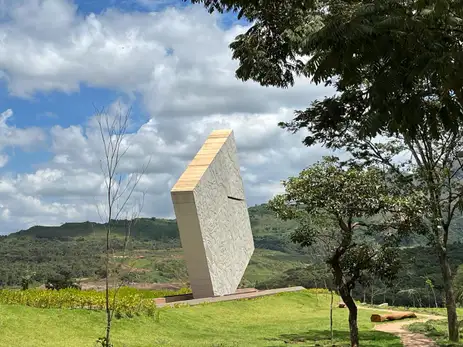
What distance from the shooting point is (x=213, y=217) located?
22.6 meters

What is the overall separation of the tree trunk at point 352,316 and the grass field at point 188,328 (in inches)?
64.4

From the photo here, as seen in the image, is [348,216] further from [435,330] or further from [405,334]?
[435,330]

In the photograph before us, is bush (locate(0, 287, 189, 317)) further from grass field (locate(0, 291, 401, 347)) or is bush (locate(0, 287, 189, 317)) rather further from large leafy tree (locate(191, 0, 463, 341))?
large leafy tree (locate(191, 0, 463, 341))

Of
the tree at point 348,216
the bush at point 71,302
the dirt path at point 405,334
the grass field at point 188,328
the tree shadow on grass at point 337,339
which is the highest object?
the tree at point 348,216

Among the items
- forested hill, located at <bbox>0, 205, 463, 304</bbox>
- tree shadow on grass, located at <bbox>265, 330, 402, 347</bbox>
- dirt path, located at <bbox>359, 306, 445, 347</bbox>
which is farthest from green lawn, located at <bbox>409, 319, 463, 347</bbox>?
forested hill, located at <bbox>0, 205, 463, 304</bbox>

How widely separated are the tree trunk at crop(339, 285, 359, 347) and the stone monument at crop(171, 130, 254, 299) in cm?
772

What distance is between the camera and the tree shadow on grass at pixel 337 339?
15.5 meters

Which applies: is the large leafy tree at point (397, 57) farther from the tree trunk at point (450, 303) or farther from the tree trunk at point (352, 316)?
the tree trunk at point (450, 303)

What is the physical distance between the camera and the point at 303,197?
14109 mm

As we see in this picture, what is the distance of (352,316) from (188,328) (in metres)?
5.58

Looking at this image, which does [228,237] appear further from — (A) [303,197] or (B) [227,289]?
(A) [303,197]

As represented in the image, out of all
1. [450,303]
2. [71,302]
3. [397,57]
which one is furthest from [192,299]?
[397,57]

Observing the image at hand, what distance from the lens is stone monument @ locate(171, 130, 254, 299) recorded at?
68.7ft

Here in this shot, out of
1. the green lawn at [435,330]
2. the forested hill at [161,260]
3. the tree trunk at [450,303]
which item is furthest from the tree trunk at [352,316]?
the tree trunk at [450,303]
